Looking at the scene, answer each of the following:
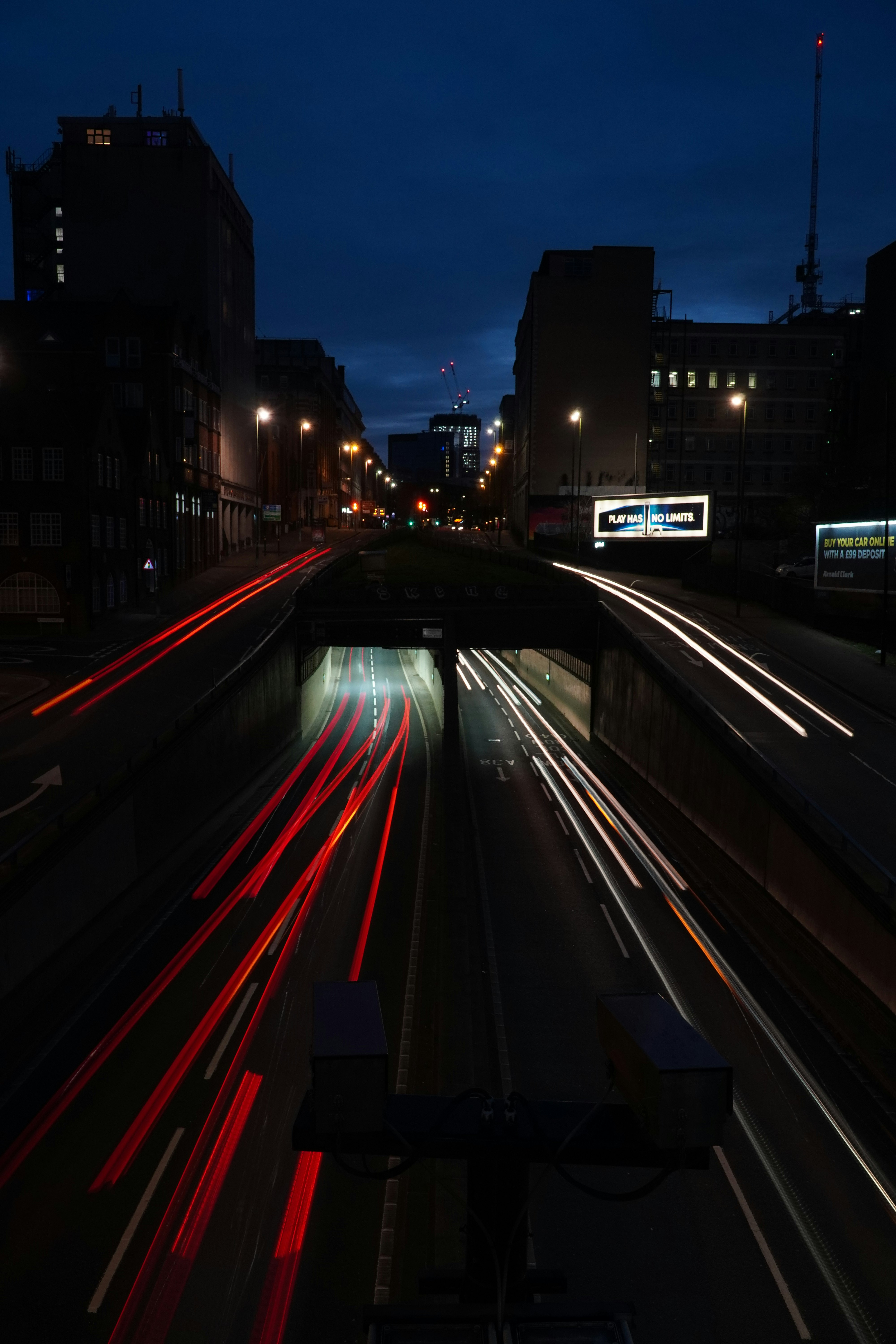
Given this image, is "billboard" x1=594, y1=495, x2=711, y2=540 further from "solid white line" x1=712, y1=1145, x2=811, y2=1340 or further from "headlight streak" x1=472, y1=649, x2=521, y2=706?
"solid white line" x1=712, y1=1145, x2=811, y2=1340

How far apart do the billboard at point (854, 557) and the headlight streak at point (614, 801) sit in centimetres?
1410

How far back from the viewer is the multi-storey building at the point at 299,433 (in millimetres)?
135500

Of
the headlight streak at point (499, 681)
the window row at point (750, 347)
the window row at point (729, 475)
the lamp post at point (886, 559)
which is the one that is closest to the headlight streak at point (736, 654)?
the lamp post at point (886, 559)

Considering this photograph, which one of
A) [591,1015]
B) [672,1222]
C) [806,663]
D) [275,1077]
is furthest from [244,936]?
[806,663]

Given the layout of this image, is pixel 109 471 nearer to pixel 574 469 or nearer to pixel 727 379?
pixel 574 469

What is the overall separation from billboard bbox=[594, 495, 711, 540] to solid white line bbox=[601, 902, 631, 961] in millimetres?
42437

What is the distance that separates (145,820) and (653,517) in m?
47.4

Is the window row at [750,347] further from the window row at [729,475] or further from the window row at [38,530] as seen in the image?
the window row at [38,530]

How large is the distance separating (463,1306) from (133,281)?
91817mm

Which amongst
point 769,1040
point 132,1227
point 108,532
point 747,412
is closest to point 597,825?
point 769,1040

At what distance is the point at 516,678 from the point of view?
75.2 metres

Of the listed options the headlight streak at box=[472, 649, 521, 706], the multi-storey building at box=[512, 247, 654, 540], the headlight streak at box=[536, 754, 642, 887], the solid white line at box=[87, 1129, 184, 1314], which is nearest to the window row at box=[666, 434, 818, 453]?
A: the multi-storey building at box=[512, 247, 654, 540]

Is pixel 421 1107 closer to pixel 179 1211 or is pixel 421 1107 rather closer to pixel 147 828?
pixel 179 1211

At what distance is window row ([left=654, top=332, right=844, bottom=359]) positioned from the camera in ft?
360
